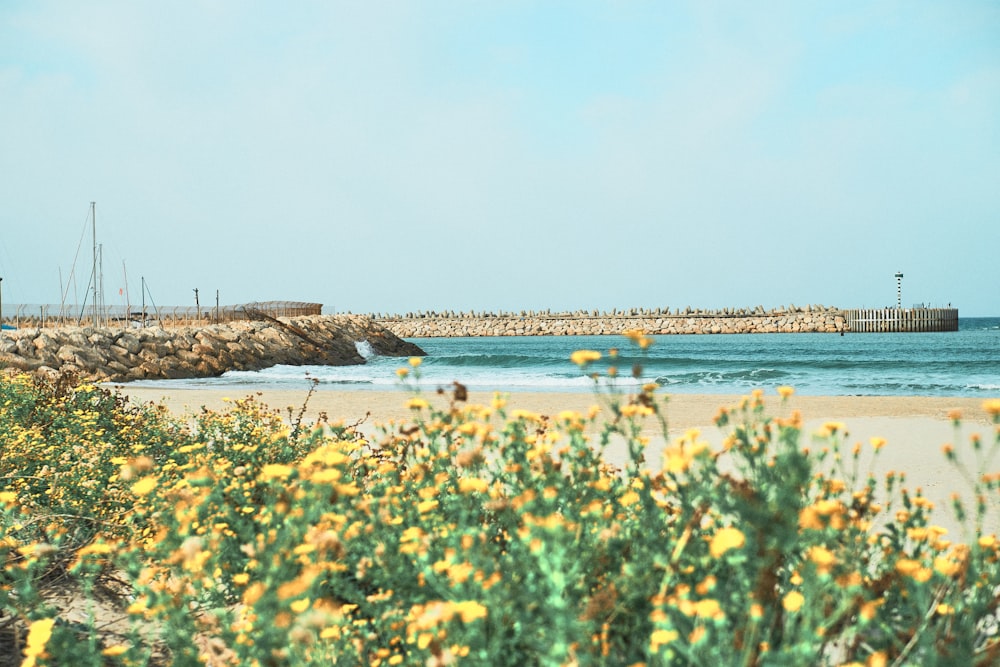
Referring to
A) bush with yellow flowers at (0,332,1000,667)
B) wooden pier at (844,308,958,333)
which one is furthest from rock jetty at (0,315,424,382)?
wooden pier at (844,308,958,333)

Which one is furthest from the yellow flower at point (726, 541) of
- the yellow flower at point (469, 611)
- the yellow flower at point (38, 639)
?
the yellow flower at point (38, 639)

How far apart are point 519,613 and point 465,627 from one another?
0.55ft

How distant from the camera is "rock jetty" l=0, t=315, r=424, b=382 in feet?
65.8

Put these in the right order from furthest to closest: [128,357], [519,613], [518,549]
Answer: [128,357], [518,549], [519,613]

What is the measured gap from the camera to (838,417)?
11.6 m

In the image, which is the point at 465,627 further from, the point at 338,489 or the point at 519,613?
the point at 338,489

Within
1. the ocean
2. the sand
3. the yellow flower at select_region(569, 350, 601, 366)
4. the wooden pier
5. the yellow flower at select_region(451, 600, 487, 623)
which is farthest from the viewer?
the wooden pier

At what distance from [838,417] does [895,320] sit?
2384 inches

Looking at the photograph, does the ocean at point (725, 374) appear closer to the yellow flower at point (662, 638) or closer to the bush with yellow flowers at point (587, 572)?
the bush with yellow flowers at point (587, 572)

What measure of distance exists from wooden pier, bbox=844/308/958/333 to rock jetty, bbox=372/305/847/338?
3.84ft

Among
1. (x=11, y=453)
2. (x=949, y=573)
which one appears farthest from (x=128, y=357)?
(x=949, y=573)

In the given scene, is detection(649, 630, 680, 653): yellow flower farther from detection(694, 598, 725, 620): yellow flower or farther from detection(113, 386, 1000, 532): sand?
detection(113, 386, 1000, 532): sand

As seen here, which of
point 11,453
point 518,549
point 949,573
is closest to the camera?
point 949,573

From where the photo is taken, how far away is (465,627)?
1.78 meters
